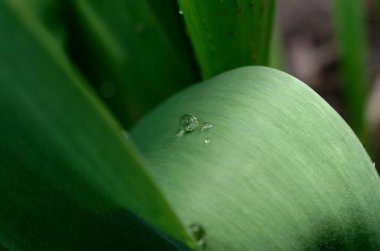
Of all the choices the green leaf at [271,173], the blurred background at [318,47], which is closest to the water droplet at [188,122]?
the green leaf at [271,173]

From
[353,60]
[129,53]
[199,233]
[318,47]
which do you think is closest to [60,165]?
→ [199,233]

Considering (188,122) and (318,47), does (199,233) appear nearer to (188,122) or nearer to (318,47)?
(188,122)

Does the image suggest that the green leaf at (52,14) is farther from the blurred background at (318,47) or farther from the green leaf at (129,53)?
the blurred background at (318,47)

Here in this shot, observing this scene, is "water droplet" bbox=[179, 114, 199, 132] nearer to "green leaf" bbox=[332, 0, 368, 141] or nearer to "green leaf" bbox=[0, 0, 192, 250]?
"green leaf" bbox=[0, 0, 192, 250]

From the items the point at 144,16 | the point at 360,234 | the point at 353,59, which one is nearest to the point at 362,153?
the point at 360,234

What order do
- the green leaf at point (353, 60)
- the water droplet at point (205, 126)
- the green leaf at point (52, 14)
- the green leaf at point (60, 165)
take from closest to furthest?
the green leaf at point (60, 165)
the water droplet at point (205, 126)
the green leaf at point (52, 14)
the green leaf at point (353, 60)

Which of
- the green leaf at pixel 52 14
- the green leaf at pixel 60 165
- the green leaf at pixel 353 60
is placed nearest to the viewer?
the green leaf at pixel 60 165

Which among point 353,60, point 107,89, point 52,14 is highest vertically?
point 52,14
